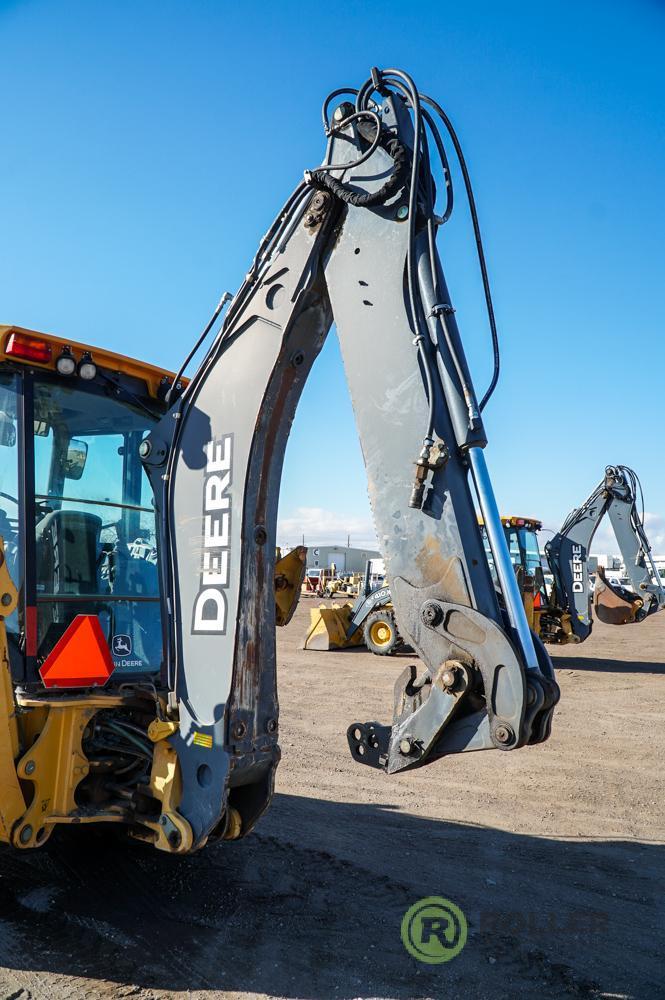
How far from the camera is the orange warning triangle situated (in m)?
3.55

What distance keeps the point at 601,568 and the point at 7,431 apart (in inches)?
542

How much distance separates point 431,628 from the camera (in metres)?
2.91

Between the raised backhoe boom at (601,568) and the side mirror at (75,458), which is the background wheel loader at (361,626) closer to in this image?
the raised backhoe boom at (601,568)

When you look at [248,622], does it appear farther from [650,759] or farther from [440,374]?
[650,759]

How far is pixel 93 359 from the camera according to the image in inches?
161

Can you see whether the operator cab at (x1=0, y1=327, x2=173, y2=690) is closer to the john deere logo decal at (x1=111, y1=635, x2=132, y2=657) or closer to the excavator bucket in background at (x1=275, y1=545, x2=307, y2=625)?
the john deere logo decal at (x1=111, y1=635, x2=132, y2=657)

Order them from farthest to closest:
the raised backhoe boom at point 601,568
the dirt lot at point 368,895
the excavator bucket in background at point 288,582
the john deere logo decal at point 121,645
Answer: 1. the raised backhoe boom at point 601,568
2. the excavator bucket in background at point 288,582
3. the john deere logo decal at point 121,645
4. the dirt lot at point 368,895

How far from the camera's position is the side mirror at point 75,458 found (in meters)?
4.19

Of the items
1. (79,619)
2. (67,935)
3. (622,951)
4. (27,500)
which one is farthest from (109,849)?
(622,951)

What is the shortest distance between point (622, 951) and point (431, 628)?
2.12 m

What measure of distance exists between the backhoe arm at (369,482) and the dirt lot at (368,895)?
0.67 m

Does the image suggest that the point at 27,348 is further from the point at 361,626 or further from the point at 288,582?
the point at 361,626

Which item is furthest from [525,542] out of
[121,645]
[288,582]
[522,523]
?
[121,645]
